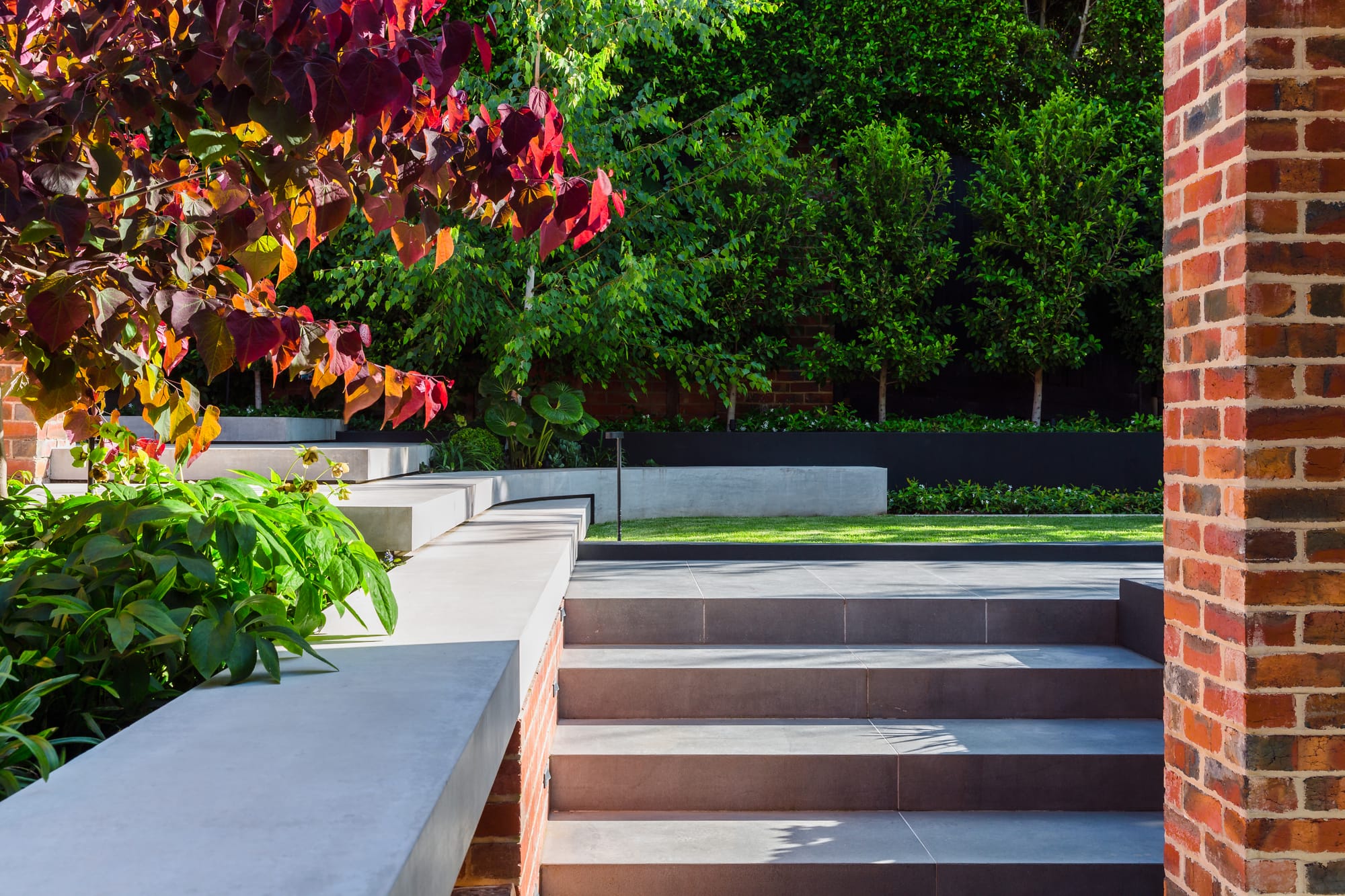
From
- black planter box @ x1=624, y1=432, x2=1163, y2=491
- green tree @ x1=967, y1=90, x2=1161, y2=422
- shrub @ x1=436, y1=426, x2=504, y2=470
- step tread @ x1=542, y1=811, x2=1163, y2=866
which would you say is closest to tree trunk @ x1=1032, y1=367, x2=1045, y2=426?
green tree @ x1=967, y1=90, x2=1161, y2=422

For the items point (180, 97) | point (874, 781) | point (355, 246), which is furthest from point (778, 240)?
point (180, 97)

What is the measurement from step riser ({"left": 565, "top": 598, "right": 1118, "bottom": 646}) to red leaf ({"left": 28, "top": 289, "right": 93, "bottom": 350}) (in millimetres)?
3217

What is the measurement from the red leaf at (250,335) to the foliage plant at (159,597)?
0.64 metres

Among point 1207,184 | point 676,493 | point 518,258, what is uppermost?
point 518,258

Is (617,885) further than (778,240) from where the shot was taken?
No

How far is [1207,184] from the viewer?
223 centimetres

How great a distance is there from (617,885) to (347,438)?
811 centimetres

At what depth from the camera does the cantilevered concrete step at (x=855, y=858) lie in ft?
10.6

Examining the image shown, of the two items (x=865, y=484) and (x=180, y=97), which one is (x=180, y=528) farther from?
(x=865, y=484)

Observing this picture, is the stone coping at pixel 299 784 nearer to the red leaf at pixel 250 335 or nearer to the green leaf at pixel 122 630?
the green leaf at pixel 122 630

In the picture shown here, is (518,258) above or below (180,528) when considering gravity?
above

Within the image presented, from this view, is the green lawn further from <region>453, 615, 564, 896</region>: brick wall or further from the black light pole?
<region>453, 615, 564, 896</region>: brick wall

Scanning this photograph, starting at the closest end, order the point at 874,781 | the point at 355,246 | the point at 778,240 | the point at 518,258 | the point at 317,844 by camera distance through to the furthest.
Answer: the point at 317,844
the point at 874,781
the point at 518,258
the point at 355,246
the point at 778,240

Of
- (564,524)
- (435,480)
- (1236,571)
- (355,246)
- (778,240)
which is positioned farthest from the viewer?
(778,240)
